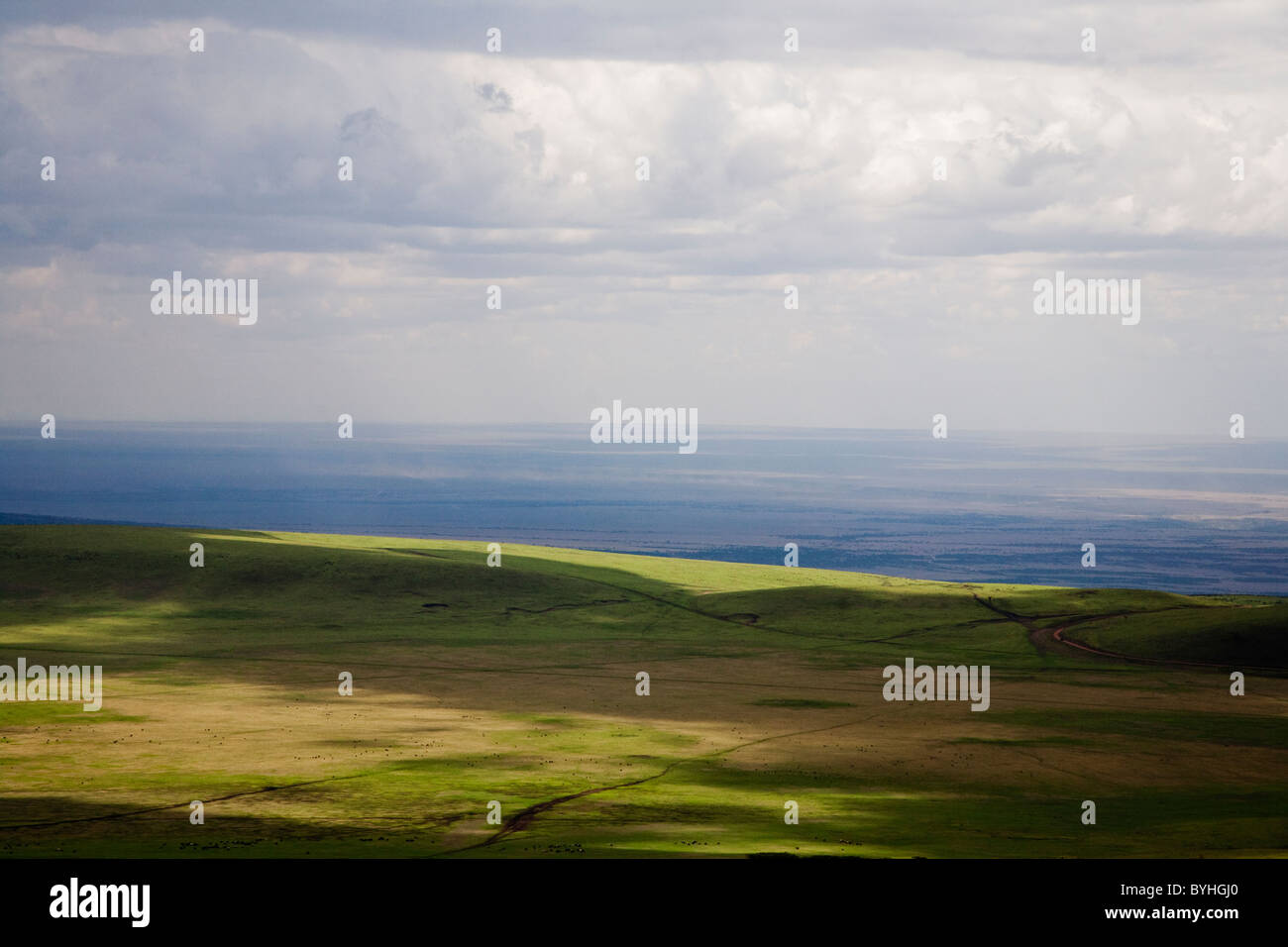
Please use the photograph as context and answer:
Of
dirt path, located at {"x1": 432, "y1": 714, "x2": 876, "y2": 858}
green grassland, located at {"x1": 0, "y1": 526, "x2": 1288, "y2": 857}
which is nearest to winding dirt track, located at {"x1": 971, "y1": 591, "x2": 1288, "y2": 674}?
green grassland, located at {"x1": 0, "y1": 526, "x2": 1288, "y2": 857}

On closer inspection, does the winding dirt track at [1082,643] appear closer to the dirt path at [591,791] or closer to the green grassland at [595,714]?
the green grassland at [595,714]

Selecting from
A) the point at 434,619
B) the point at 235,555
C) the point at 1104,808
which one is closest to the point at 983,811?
the point at 1104,808

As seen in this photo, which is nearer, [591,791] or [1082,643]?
[591,791]

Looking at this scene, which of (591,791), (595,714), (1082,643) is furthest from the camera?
(1082,643)

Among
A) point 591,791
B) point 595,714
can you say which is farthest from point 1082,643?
point 591,791

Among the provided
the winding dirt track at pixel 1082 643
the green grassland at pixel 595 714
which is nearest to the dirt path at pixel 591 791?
the green grassland at pixel 595 714

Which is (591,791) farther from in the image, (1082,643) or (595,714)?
(1082,643)

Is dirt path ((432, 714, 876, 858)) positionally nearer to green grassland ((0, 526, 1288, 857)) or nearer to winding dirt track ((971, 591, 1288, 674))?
green grassland ((0, 526, 1288, 857))
